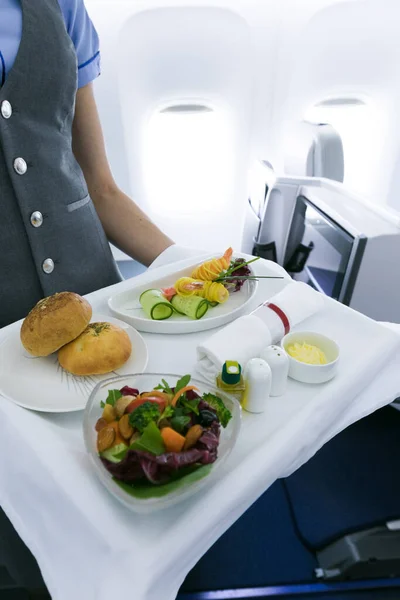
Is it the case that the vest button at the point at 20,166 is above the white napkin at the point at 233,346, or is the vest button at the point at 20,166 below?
above

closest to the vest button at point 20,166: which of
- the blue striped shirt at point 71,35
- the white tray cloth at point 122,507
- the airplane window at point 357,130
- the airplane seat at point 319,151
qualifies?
the blue striped shirt at point 71,35

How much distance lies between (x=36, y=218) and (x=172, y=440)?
556 mm

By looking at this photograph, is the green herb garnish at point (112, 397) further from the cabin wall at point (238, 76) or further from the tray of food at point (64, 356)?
the cabin wall at point (238, 76)

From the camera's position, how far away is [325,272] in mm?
1356

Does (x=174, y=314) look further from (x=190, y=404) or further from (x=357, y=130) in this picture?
(x=357, y=130)

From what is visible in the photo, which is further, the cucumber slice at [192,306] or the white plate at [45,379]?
the cucumber slice at [192,306]

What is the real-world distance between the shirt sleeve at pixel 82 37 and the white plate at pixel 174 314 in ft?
1.65

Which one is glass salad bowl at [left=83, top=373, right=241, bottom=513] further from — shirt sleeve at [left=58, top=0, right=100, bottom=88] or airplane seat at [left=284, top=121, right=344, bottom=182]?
airplane seat at [left=284, top=121, right=344, bottom=182]

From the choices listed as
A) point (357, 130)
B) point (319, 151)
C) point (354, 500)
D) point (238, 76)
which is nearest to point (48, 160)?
point (354, 500)

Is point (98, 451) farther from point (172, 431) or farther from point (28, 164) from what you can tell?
point (28, 164)

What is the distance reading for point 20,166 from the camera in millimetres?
751

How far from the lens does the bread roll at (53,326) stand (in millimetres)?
586

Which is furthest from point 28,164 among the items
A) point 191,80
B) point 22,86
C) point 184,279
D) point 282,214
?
point 191,80

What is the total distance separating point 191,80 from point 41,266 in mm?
1784
